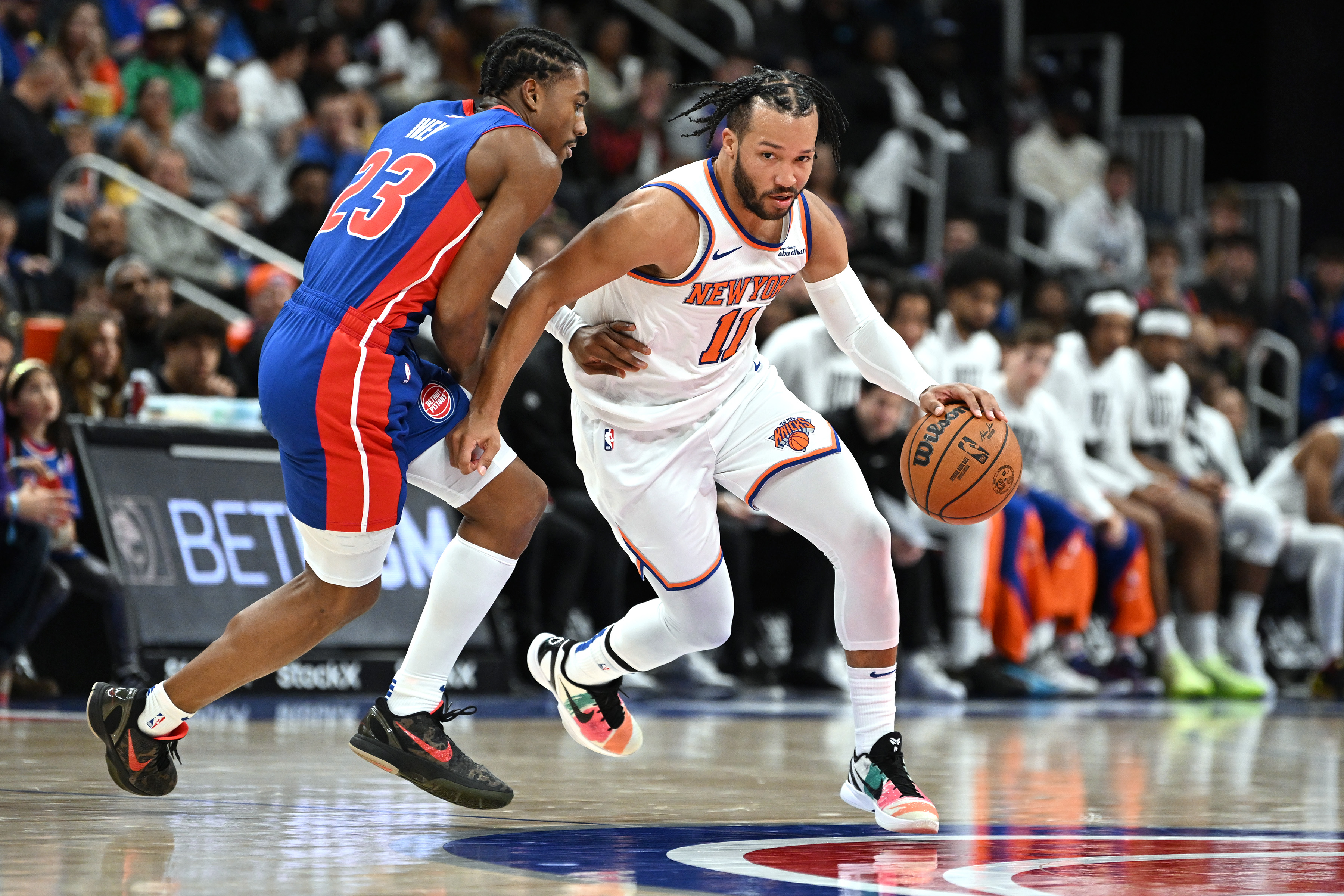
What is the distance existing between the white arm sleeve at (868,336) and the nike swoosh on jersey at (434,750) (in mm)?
1474

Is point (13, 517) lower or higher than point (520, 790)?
higher

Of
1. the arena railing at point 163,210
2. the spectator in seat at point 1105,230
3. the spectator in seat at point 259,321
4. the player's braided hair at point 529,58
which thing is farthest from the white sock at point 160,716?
the spectator in seat at point 1105,230

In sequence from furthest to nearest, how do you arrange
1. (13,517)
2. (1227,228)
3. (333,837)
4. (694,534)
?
(1227,228) → (13,517) → (694,534) → (333,837)

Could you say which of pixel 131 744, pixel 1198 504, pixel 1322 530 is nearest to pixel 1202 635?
pixel 1198 504

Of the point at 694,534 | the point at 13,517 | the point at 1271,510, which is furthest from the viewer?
the point at 1271,510

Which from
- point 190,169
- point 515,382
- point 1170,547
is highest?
point 190,169

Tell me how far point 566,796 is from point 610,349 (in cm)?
123

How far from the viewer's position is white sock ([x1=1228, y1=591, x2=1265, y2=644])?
36.3 ft

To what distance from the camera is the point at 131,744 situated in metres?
4.21

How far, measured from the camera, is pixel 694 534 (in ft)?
15.2

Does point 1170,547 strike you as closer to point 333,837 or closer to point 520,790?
point 520,790

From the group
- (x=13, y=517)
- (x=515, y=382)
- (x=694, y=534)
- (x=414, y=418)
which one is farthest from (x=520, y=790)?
(x=515, y=382)

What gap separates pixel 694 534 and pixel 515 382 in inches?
168

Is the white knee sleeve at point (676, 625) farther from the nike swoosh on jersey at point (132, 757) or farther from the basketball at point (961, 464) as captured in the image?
the nike swoosh on jersey at point (132, 757)
